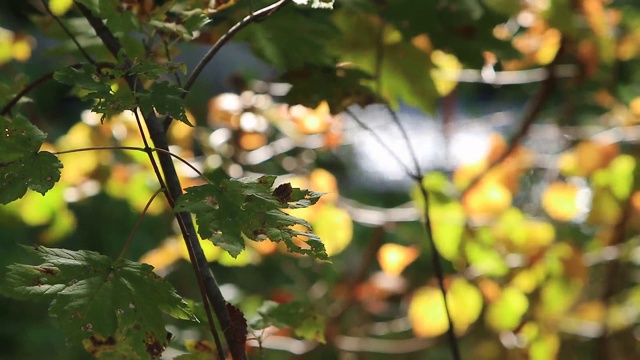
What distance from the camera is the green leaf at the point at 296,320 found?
72 centimetres

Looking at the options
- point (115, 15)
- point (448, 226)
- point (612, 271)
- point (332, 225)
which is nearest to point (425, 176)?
point (448, 226)

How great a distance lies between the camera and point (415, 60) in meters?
1.09

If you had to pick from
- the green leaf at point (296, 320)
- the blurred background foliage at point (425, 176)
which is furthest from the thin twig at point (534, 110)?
the green leaf at point (296, 320)

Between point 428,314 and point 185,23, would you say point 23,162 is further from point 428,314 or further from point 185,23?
point 428,314

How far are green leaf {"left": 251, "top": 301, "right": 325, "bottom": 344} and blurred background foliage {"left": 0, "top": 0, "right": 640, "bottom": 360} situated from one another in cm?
29

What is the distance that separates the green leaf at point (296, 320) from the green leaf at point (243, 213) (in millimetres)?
213

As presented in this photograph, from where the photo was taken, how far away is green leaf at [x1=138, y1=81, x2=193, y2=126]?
52cm

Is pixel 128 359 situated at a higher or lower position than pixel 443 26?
lower

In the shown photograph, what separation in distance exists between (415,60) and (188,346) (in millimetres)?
611

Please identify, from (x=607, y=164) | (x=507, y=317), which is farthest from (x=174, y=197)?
(x=607, y=164)

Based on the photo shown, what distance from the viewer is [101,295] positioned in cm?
52

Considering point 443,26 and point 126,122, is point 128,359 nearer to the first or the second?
point 443,26

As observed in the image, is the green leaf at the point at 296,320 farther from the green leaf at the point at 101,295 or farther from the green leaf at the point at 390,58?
the green leaf at the point at 390,58

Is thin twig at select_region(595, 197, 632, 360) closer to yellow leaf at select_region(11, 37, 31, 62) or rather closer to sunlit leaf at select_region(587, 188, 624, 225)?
sunlit leaf at select_region(587, 188, 624, 225)
